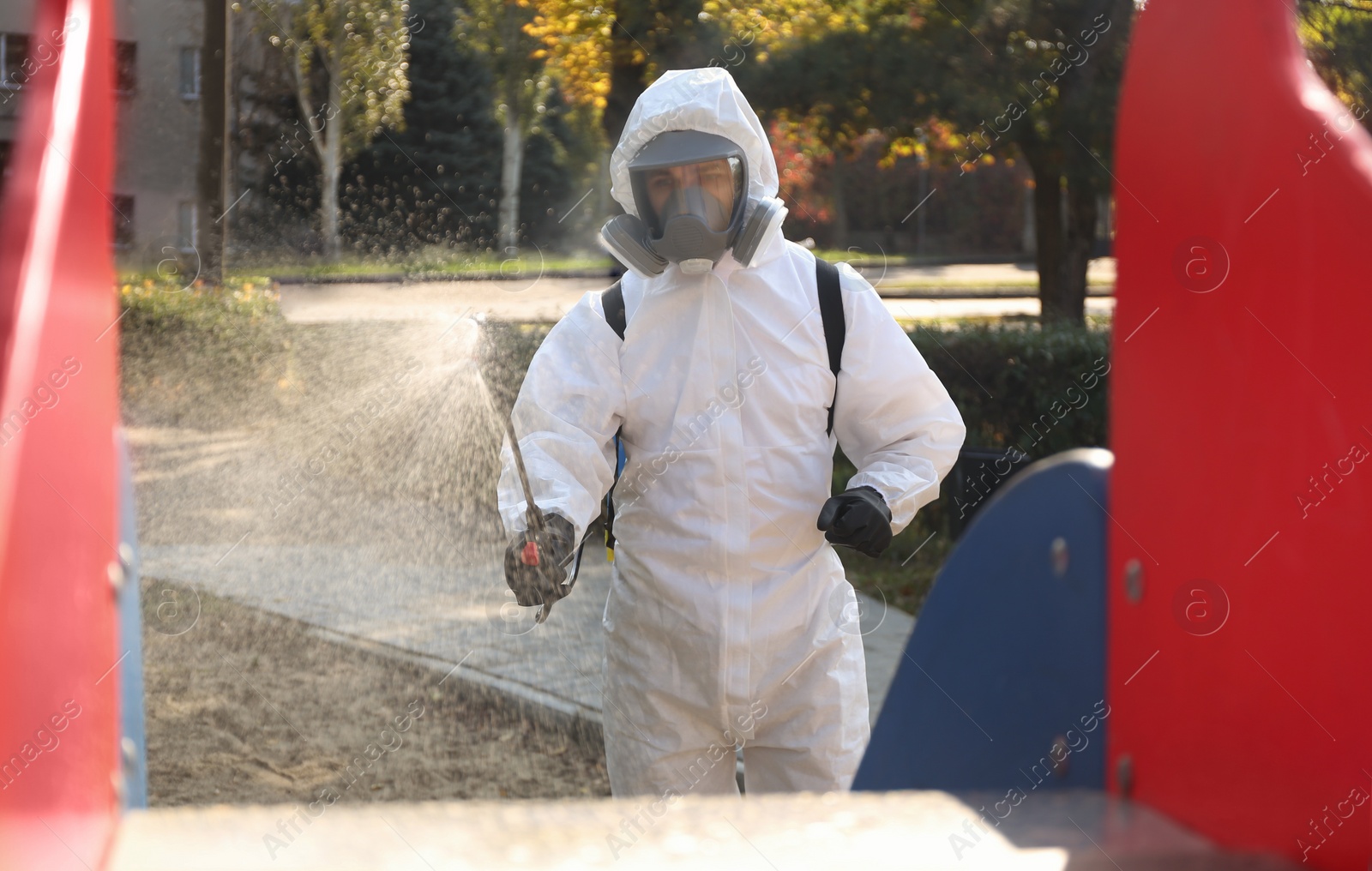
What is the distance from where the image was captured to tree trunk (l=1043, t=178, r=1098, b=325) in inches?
357

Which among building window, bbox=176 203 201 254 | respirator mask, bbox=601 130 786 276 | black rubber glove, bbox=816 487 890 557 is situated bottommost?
building window, bbox=176 203 201 254

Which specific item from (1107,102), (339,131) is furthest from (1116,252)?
(339,131)

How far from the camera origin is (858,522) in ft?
7.91

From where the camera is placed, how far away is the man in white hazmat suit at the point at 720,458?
8.30 ft

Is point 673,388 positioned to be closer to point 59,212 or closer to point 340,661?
point 59,212

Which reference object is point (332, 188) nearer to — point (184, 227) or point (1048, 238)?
point (184, 227)

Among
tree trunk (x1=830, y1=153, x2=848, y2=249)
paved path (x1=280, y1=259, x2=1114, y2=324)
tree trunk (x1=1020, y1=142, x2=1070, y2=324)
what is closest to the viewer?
tree trunk (x1=1020, y1=142, x2=1070, y2=324)

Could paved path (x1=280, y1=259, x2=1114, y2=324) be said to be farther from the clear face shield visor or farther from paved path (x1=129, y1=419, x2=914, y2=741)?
the clear face shield visor

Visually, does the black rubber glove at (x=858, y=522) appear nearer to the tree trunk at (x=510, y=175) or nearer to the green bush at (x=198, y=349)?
the green bush at (x=198, y=349)

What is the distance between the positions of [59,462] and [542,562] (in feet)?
4.61

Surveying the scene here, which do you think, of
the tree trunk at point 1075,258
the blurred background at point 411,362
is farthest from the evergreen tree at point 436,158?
the tree trunk at point 1075,258

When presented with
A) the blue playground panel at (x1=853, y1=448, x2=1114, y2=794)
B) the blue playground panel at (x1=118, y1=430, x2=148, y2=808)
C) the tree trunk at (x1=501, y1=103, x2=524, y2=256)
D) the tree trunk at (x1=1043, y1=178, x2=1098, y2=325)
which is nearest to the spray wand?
the blue playground panel at (x1=853, y1=448, x2=1114, y2=794)

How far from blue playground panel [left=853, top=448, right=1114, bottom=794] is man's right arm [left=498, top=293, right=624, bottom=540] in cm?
94

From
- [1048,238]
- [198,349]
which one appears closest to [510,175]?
[198,349]
